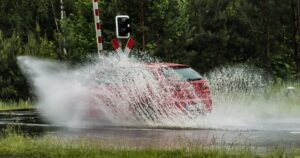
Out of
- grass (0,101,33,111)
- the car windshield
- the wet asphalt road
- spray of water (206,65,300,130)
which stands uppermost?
the car windshield

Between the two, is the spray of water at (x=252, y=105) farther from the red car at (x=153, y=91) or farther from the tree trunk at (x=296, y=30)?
the tree trunk at (x=296, y=30)

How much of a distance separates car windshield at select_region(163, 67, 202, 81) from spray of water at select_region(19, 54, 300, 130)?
0.37 meters

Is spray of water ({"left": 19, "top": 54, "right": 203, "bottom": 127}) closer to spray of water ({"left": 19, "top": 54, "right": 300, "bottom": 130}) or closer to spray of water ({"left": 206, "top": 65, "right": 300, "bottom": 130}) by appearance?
spray of water ({"left": 19, "top": 54, "right": 300, "bottom": 130})

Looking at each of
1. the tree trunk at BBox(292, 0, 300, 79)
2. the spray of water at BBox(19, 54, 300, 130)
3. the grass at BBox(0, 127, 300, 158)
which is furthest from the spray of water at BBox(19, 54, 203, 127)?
the tree trunk at BBox(292, 0, 300, 79)

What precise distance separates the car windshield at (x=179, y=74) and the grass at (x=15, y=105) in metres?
9.81

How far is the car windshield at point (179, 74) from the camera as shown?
16719 mm

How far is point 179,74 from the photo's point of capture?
667 inches

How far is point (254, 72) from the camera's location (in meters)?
27.7

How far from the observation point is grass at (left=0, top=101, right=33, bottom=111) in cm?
2550

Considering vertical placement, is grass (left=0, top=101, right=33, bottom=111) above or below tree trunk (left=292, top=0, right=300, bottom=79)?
→ below

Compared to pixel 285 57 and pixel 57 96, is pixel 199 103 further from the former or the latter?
pixel 285 57

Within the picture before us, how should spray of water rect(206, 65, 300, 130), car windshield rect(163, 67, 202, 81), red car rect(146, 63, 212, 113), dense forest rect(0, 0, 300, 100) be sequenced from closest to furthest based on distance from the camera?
1. spray of water rect(206, 65, 300, 130)
2. red car rect(146, 63, 212, 113)
3. car windshield rect(163, 67, 202, 81)
4. dense forest rect(0, 0, 300, 100)

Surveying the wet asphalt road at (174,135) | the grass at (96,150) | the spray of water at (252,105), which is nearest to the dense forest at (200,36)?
the spray of water at (252,105)

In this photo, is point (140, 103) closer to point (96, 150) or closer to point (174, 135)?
point (174, 135)
